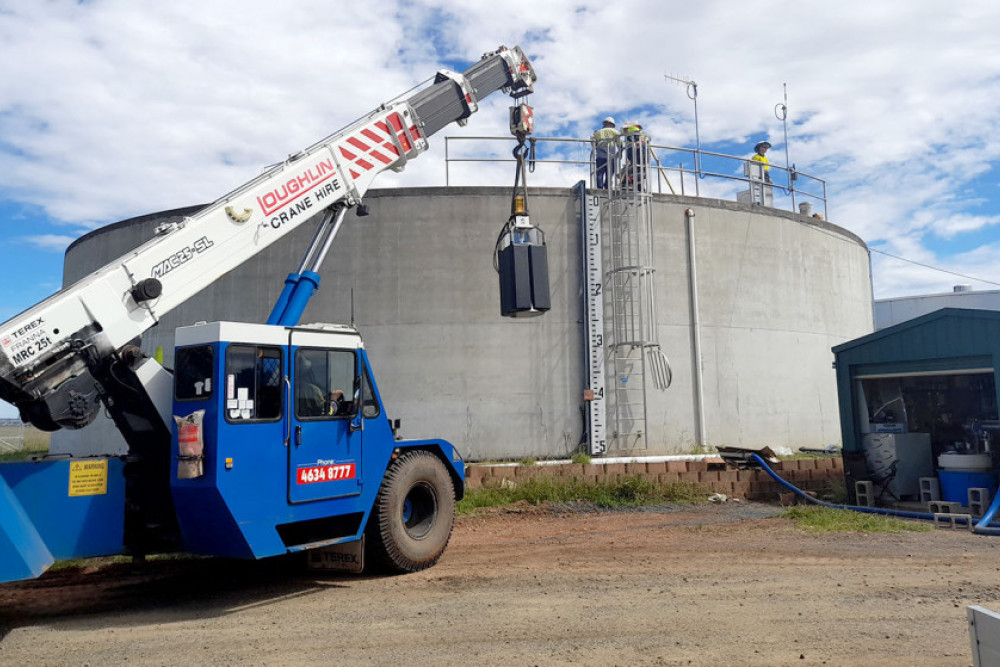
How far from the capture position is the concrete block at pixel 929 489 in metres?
12.7

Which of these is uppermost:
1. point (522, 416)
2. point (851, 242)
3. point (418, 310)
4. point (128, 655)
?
point (851, 242)

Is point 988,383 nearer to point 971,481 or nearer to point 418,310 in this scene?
point 971,481

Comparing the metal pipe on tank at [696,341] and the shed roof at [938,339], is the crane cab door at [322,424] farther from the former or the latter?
the metal pipe on tank at [696,341]

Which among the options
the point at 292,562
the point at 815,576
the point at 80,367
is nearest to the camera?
the point at 80,367

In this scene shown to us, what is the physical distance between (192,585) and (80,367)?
9.52 feet

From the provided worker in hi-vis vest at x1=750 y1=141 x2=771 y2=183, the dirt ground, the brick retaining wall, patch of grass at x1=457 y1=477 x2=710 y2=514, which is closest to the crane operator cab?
the dirt ground

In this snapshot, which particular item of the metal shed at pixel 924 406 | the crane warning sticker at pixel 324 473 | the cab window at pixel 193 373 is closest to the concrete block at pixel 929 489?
the metal shed at pixel 924 406

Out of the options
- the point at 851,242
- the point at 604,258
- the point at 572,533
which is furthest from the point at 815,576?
the point at 851,242

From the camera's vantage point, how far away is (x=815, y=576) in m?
7.95

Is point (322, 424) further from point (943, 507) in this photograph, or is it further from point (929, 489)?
point (929, 489)

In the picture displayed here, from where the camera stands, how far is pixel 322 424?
24.5 ft

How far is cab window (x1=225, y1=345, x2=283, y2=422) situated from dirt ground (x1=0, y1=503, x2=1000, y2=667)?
5.93 feet

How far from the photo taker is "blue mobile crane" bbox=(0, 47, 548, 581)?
20.8 ft

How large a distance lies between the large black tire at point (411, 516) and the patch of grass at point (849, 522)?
17.5 feet
